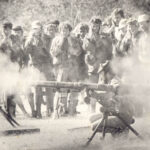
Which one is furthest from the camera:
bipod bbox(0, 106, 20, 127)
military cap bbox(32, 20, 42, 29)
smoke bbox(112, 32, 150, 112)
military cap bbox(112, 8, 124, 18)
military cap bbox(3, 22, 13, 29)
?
military cap bbox(112, 8, 124, 18)

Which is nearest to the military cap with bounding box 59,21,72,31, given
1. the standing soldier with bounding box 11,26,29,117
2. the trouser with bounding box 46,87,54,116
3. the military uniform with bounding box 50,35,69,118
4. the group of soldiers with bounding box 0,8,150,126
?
the group of soldiers with bounding box 0,8,150,126

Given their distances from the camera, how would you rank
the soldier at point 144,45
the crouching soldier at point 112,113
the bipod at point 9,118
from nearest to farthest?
1. the crouching soldier at point 112,113
2. the bipod at point 9,118
3. the soldier at point 144,45

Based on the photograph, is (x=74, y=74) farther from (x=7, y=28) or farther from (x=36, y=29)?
(x=7, y=28)

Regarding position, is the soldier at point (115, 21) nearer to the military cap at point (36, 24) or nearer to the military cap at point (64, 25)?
the military cap at point (64, 25)

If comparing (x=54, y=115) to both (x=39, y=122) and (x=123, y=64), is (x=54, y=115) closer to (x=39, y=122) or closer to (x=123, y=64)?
(x=39, y=122)

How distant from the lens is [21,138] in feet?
20.9

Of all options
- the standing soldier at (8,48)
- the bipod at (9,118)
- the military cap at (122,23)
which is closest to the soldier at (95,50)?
the military cap at (122,23)

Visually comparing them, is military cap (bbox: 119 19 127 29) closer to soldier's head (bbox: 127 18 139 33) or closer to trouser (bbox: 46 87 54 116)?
soldier's head (bbox: 127 18 139 33)

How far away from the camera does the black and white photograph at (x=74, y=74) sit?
645cm

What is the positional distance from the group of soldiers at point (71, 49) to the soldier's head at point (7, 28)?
0.06 ft

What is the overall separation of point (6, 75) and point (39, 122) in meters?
0.76

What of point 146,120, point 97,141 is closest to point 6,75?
point 97,141

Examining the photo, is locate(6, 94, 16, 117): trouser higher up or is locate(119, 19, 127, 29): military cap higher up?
locate(119, 19, 127, 29): military cap

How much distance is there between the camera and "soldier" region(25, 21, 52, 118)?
23.7 feet
